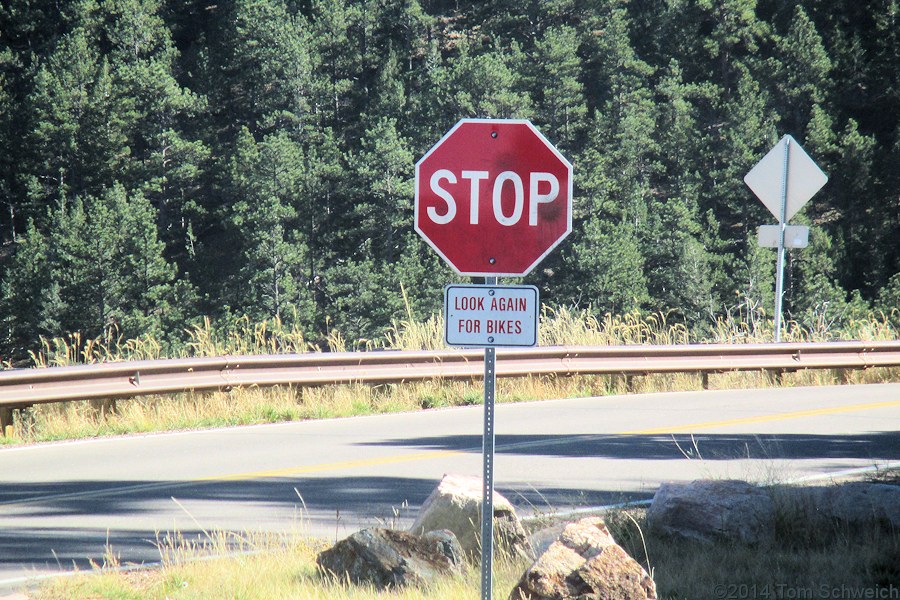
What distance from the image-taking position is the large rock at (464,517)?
18.9 feet

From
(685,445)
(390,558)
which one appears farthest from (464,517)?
(685,445)

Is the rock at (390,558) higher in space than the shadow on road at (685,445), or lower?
higher

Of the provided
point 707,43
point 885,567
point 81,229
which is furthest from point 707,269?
point 885,567

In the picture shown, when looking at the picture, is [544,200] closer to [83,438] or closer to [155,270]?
[83,438]

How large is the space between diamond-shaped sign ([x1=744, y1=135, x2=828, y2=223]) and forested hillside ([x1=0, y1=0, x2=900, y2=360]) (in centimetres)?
3081

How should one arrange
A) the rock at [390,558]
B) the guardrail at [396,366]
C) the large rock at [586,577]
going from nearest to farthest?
the large rock at [586,577] → the rock at [390,558] → the guardrail at [396,366]

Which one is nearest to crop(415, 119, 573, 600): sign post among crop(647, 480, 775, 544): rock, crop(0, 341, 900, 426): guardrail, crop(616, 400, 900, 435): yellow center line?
crop(647, 480, 775, 544): rock


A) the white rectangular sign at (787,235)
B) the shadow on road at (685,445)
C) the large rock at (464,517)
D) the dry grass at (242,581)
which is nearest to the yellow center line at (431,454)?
the shadow on road at (685,445)

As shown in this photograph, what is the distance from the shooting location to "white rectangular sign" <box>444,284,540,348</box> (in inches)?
174

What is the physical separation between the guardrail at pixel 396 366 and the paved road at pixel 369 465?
70 cm

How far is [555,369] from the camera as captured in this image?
13.9m

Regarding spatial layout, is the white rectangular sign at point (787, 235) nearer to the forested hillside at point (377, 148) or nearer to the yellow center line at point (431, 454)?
the yellow center line at point (431, 454)

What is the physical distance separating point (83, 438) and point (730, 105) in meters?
45.4

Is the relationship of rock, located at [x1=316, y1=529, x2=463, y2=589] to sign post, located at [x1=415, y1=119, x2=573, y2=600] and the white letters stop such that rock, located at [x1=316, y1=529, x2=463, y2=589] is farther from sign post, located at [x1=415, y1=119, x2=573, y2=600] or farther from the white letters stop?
the white letters stop
